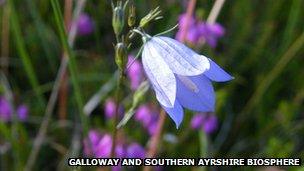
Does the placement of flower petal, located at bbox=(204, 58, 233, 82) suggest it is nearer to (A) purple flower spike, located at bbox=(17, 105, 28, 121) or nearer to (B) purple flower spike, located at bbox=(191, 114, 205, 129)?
→ (B) purple flower spike, located at bbox=(191, 114, 205, 129)

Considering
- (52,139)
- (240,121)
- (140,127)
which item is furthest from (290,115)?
(52,139)

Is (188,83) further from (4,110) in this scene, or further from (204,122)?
(4,110)

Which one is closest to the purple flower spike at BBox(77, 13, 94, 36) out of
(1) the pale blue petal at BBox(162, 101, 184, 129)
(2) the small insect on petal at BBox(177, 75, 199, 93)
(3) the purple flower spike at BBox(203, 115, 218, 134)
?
(3) the purple flower spike at BBox(203, 115, 218, 134)

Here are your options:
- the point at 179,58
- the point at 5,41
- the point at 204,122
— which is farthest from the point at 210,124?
the point at 179,58

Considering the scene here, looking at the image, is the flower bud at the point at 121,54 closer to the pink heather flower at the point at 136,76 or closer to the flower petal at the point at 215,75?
the flower petal at the point at 215,75

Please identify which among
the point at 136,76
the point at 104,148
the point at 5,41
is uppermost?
the point at 5,41

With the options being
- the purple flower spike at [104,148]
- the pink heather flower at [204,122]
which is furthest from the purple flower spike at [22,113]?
the pink heather flower at [204,122]
